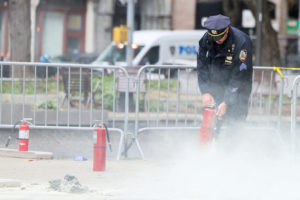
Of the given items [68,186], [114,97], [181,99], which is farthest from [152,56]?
[68,186]

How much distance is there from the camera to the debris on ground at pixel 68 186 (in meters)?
7.06

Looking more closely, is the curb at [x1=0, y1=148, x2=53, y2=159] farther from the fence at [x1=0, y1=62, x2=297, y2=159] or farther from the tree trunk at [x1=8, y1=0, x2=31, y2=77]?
the tree trunk at [x1=8, y1=0, x2=31, y2=77]

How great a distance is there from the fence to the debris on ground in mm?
2771

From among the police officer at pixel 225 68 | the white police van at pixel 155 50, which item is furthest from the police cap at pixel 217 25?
the white police van at pixel 155 50

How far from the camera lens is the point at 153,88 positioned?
35.2 ft

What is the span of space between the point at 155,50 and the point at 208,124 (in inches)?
610

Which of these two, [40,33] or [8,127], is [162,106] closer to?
[8,127]

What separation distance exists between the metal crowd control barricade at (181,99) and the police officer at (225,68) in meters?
2.09

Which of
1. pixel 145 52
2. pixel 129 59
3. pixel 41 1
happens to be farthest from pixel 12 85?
pixel 41 1

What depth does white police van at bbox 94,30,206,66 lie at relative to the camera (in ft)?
76.9

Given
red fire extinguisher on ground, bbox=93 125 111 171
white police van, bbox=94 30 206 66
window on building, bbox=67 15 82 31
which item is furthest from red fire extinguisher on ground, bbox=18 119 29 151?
window on building, bbox=67 15 82 31

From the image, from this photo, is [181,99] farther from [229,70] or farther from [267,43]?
[267,43]

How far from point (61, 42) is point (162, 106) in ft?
76.0

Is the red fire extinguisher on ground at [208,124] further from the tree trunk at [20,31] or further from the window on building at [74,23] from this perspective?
the window on building at [74,23]
